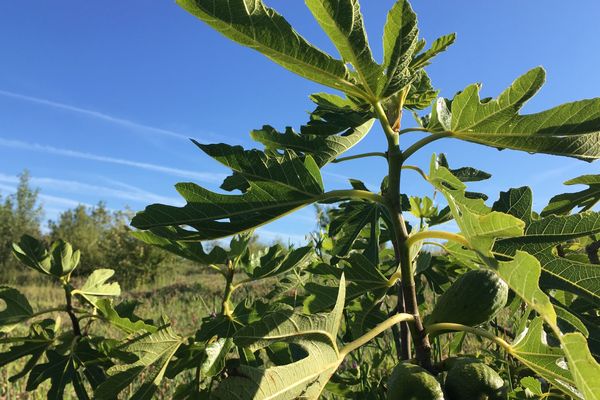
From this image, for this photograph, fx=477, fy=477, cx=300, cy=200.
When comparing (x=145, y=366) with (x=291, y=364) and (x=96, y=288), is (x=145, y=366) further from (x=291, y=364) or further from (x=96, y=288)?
(x=96, y=288)

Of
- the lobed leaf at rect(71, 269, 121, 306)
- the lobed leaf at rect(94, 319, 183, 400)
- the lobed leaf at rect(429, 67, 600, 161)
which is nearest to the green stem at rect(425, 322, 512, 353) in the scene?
the lobed leaf at rect(429, 67, 600, 161)

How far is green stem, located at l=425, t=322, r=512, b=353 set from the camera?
852 mm

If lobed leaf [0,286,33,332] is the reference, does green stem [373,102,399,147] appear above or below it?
above

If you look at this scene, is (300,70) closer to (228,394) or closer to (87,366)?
(228,394)

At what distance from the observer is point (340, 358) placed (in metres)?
0.80

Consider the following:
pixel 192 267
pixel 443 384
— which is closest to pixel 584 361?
pixel 443 384

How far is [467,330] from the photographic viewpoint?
856 millimetres

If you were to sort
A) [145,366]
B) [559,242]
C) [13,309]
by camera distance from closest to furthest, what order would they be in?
[559,242], [145,366], [13,309]

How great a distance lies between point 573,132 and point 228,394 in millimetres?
758

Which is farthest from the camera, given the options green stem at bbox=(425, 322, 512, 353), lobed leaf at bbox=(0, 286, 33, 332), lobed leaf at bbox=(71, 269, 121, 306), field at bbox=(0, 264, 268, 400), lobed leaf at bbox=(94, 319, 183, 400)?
field at bbox=(0, 264, 268, 400)

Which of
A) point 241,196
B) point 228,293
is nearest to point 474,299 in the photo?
point 241,196

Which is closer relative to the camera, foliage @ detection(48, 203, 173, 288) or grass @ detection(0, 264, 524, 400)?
grass @ detection(0, 264, 524, 400)

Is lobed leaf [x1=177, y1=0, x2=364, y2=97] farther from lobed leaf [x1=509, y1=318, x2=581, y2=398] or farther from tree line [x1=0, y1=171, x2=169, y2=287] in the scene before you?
tree line [x1=0, y1=171, x2=169, y2=287]

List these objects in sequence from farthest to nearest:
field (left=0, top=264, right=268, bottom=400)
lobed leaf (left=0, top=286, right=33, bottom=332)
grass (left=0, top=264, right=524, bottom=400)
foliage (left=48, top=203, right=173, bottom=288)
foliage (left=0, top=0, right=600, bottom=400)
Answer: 1. foliage (left=48, top=203, right=173, bottom=288)
2. field (left=0, top=264, right=268, bottom=400)
3. grass (left=0, top=264, right=524, bottom=400)
4. lobed leaf (left=0, top=286, right=33, bottom=332)
5. foliage (left=0, top=0, right=600, bottom=400)
